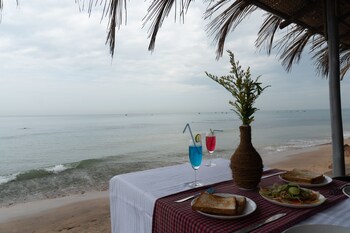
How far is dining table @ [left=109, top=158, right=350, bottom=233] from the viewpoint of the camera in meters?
0.71

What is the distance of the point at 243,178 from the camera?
38.3 inches

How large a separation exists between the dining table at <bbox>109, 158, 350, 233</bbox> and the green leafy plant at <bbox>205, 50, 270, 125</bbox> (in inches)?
12.8

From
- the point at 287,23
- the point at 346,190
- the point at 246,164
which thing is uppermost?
the point at 287,23

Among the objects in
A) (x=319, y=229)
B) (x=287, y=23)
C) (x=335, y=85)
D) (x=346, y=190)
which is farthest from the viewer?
(x=287, y=23)

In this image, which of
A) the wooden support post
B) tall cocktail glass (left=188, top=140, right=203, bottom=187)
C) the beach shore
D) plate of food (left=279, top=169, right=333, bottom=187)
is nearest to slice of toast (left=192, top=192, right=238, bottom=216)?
tall cocktail glass (left=188, top=140, right=203, bottom=187)

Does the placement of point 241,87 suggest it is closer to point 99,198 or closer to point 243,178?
point 243,178

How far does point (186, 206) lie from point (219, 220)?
0.48 feet

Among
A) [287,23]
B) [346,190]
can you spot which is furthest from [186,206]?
[287,23]

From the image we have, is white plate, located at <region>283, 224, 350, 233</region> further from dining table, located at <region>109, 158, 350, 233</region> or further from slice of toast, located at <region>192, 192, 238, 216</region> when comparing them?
slice of toast, located at <region>192, 192, 238, 216</region>

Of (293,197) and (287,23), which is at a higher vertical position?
(287,23)

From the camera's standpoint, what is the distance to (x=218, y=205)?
0.76 meters

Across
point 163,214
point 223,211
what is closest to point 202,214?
point 223,211

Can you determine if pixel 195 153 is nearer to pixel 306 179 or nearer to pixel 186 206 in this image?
pixel 186 206

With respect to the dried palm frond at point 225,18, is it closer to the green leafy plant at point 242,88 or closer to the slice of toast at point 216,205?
the green leafy plant at point 242,88
